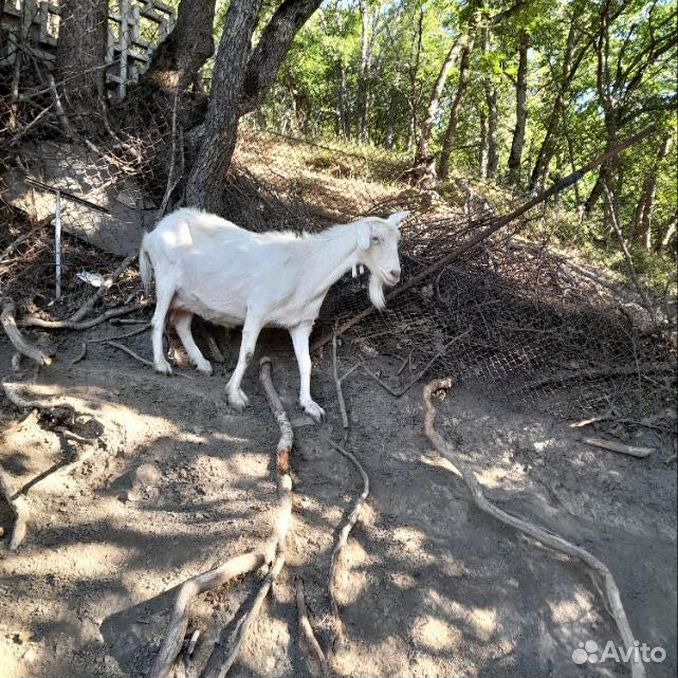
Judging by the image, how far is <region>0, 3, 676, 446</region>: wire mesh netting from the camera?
14.2 ft

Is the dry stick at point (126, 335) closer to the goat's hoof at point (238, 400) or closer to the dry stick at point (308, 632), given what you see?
the goat's hoof at point (238, 400)

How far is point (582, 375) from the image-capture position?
4.26m

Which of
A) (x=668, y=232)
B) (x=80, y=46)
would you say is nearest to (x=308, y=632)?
(x=80, y=46)

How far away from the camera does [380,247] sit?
4.54 meters

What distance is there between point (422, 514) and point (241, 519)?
1.13 metres

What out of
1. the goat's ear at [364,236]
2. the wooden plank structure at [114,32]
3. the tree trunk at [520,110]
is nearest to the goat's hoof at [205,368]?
the goat's ear at [364,236]

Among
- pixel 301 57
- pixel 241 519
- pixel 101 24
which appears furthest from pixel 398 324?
pixel 301 57

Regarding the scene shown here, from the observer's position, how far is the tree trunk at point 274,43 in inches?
246

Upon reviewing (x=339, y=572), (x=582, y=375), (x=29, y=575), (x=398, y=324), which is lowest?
(x=29, y=575)

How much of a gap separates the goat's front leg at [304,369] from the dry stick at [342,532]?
0.42 metres

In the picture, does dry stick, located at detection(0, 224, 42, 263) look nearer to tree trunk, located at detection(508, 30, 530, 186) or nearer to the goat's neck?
the goat's neck

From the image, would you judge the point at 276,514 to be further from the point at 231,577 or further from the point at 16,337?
the point at 16,337

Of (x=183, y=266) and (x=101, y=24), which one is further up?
(x=101, y=24)

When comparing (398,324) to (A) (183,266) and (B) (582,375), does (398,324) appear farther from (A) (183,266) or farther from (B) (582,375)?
(A) (183,266)
